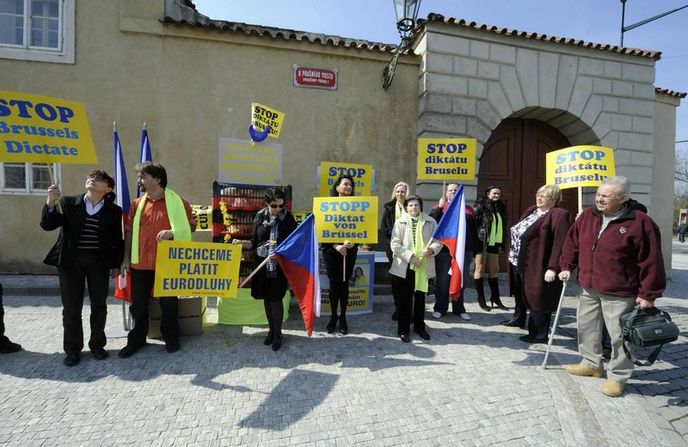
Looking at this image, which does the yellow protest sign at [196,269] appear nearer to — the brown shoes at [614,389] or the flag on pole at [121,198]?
the flag on pole at [121,198]

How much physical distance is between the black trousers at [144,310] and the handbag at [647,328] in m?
4.53

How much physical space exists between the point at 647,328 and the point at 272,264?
11.9 feet

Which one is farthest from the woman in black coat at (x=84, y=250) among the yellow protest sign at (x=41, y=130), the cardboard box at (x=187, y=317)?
the cardboard box at (x=187, y=317)

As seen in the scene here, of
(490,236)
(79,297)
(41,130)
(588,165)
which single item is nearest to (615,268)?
(588,165)

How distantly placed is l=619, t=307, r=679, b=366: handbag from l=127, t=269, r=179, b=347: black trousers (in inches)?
178

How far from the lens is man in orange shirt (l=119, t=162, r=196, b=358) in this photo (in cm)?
390

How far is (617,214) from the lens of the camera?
3.41 m

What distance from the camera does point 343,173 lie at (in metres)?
6.55

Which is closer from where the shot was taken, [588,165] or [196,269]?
[196,269]

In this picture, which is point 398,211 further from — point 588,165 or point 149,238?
point 149,238

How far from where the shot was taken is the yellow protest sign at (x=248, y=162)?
16.7ft

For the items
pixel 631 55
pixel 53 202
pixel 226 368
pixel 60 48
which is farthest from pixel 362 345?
pixel 631 55

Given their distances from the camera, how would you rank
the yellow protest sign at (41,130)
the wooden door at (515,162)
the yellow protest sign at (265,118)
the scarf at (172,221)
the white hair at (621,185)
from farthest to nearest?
the wooden door at (515,162)
the yellow protest sign at (265,118)
the scarf at (172,221)
the yellow protest sign at (41,130)
the white hair at (621,185)

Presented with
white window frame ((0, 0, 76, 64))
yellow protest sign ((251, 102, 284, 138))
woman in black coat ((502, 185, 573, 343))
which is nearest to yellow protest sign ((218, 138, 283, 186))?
yellow protest sign ((251, 102, 284, 138))
